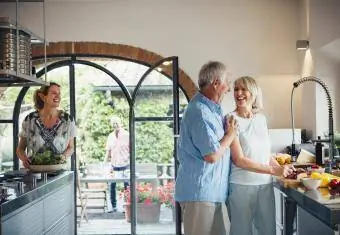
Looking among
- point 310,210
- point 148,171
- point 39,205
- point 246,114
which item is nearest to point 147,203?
point 148,171

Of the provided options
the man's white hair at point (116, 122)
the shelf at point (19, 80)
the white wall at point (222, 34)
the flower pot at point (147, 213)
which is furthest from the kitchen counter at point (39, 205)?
the white wall at point (222, 34)

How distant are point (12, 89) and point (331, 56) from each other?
355 cm

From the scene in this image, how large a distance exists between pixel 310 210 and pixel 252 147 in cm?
58

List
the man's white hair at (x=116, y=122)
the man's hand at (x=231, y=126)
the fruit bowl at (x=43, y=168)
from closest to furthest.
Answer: the man's hand at (x=231, y=126) < the fruit bowl at (x=43, y=168) < the man's white hair at (x=116, y=122)

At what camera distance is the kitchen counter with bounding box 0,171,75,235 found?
246cm

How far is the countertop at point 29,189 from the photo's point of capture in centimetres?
244

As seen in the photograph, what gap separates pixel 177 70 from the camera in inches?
193

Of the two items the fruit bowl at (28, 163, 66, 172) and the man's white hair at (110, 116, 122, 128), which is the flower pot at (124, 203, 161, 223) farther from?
the fruit bowl at (28, 163, 66, 172)

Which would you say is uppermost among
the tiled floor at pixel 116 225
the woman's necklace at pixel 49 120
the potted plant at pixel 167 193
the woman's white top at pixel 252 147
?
the woman's necklace at pixel 49 120

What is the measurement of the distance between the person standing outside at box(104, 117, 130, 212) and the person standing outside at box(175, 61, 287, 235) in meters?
3.15

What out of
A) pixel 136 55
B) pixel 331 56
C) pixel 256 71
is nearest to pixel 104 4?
pixel 136 55

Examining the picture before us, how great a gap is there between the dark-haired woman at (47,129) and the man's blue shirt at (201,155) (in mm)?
1671

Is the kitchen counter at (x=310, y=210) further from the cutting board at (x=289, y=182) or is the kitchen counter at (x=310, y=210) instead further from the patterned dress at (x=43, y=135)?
the patterned dress at (x=43, y=135)

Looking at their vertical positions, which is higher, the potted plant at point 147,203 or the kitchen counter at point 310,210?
the kitchen counter at point 310,210
